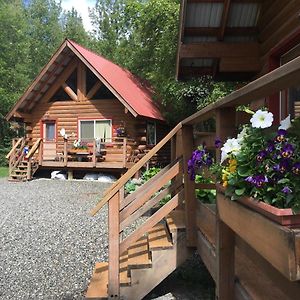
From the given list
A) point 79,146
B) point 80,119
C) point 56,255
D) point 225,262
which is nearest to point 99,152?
point 79,146

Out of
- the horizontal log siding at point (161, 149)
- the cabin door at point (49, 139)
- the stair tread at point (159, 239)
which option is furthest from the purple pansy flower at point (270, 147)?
the horizontal log siding at point (161, 149)

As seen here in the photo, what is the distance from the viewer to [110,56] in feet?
121

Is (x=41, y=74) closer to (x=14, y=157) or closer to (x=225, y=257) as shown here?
(x=14, y=157)

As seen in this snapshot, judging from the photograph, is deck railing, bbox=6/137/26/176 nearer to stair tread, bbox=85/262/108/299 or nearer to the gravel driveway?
the gravel driveway

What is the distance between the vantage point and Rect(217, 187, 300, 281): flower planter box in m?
1.47

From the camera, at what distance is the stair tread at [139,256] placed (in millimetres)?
4094

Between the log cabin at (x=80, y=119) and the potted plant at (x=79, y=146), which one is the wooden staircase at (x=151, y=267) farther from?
the potted plant at (x=79, y=146)

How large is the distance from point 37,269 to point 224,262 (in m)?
3.73

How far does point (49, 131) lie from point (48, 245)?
13834 mm

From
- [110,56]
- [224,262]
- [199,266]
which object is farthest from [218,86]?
[110,56]

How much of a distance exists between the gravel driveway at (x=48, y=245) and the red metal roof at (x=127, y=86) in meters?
5.98

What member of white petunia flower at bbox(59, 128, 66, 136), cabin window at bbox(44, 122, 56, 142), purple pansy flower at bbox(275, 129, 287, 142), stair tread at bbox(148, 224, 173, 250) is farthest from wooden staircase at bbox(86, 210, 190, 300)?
cabin window at bbox(44, 122, 56, 142)

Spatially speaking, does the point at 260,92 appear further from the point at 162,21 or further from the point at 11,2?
the point at 11,2

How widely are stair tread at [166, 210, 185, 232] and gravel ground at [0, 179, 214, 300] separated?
31.4 inches
